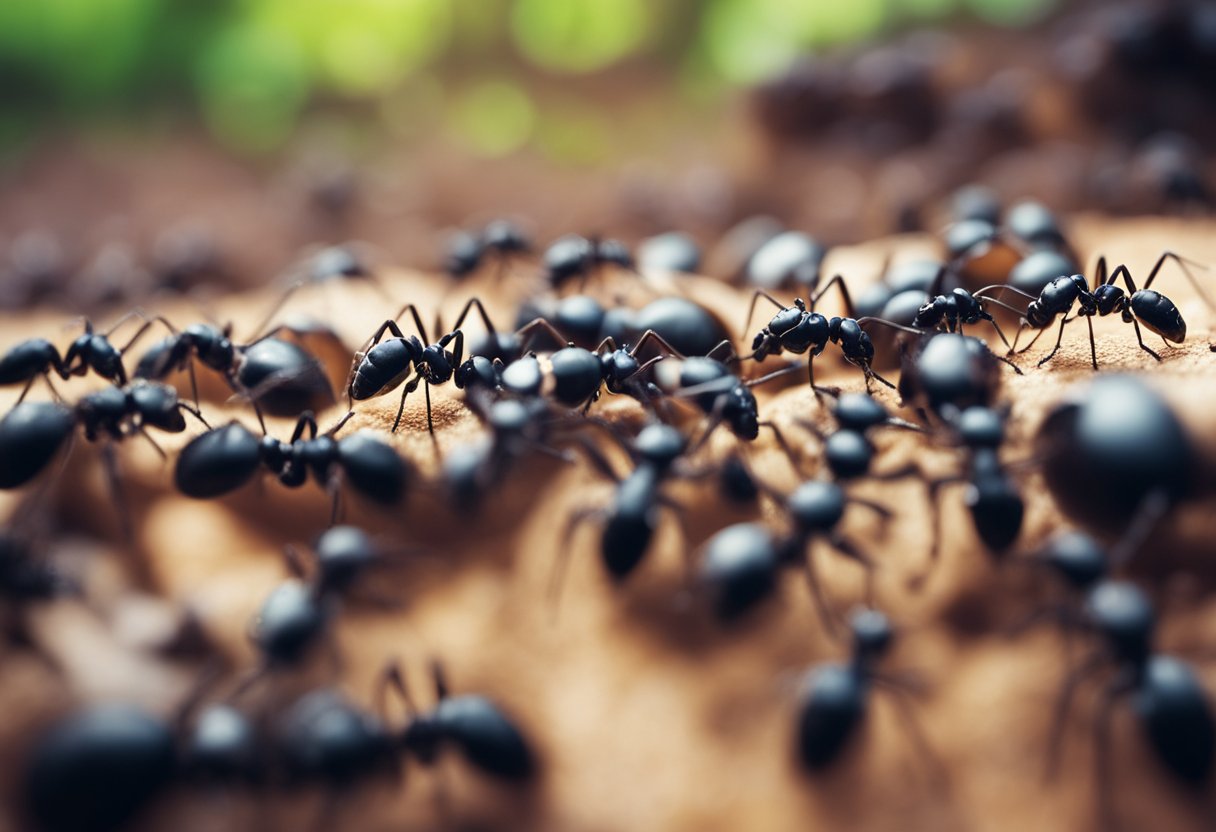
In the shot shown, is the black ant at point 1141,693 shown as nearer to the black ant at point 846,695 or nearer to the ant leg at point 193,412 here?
the black ant at point 846,695

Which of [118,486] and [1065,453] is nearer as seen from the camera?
[1065,453]

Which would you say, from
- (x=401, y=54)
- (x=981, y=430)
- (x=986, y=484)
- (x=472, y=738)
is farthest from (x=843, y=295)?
(x=401, y=54)

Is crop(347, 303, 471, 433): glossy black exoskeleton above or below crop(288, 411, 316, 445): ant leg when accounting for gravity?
above

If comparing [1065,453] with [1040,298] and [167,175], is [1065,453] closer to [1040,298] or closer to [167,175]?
[1040,298]

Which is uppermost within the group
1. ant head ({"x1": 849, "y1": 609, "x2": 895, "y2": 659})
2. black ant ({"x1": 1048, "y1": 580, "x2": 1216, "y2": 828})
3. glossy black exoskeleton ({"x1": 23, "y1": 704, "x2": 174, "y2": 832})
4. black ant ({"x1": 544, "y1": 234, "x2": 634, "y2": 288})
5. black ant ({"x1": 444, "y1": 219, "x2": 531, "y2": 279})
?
black ant ({"x1": 444, "y1": 219, "x2": 531, "y2": 279})

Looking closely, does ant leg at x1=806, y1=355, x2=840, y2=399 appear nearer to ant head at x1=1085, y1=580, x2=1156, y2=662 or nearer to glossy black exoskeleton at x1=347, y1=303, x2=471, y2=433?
ant head at x1=1085, y1=580, x2=1156, y2=662

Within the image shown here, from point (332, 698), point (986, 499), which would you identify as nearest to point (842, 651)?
point (986, 499)

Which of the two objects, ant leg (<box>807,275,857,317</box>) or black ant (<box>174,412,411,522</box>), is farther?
ant leg (<box>807,275,857,317</box>)

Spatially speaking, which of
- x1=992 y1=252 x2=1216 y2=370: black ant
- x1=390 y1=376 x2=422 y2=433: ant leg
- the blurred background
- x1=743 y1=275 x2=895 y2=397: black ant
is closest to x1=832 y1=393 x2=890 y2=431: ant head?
x1=743 y1=275 x2=895 y2=397: black ant

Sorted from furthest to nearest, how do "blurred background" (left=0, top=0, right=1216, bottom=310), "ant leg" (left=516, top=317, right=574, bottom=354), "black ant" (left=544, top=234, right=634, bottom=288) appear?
1. "blurred background" (left=0, top=0, right=1216, bottom=310)
2. "black ant" (left=544, top=234, right=634, bottom=288)
3. "ant leg" (left=516, top=317, right=574, bottom=354)
